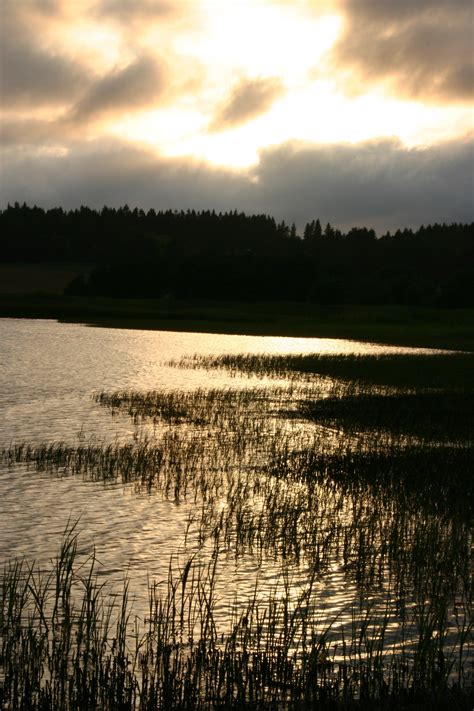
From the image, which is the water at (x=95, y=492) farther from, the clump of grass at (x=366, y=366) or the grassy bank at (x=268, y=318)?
the grassy bank at (x=268, y=318)

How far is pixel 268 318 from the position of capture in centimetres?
11762

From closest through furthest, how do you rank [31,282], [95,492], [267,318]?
[95,492] < [267,318] < [31,282]

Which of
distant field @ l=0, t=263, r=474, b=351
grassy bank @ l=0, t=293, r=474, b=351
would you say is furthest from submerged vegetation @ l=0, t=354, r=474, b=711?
grassy bank @ l=0, t=293, r=474, b=351

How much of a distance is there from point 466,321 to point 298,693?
97234 mm

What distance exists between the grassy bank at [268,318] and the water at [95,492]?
32570 millimetres

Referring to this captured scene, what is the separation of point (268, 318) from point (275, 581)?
105 m

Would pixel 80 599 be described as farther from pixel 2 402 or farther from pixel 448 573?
pixel 2 402

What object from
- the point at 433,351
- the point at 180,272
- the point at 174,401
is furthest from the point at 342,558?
the point at 180,272

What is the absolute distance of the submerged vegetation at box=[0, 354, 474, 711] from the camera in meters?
9.13

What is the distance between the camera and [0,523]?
52.9 ft

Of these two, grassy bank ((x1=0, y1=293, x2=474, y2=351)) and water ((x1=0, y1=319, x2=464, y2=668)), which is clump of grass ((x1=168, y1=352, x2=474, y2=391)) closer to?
water ((x1=0, y1=319, x2=464, y2=668))

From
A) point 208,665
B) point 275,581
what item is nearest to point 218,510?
point 275,581

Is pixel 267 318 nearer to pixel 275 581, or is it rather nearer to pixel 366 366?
pixel 366 366

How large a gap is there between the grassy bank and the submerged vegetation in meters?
50.0
